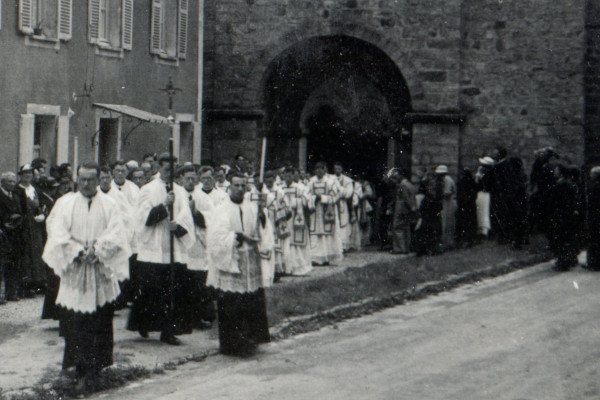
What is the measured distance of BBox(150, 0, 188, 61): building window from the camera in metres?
23.7

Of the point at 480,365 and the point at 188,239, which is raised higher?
the point at 188,239

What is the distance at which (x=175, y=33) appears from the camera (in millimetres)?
24656

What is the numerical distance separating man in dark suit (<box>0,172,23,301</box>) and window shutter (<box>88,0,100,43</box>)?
264 inches

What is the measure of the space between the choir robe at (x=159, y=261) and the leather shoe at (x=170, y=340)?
4 cm

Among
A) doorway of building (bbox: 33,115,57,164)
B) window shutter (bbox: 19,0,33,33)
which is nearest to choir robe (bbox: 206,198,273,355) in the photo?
window shutter (bbox: 19,0,33,33)

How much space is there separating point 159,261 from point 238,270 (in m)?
1.11

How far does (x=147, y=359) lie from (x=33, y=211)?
480 cm

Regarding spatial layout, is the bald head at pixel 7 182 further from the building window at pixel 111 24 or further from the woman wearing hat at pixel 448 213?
the woman wearing hat at pixel 448 213

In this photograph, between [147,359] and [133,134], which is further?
[133,134]

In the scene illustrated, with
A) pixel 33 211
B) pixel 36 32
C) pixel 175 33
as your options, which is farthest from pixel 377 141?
pixel 33 211

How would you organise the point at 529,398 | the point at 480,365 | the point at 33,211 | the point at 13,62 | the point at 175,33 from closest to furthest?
the point at 529,398 < the point at 480,365 < the point at 33,211 < the point at 13,62 < the point at 175,33

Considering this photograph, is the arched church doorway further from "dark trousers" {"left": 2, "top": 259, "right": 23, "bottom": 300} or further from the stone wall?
"dark trousers" {"left": 2, "top": 259, "right": 23, "bottom": 300}

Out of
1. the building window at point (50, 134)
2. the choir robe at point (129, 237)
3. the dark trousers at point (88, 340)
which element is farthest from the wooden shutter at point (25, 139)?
the dark trousers at point (88, 340)

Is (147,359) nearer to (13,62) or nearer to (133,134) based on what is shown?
(13,62)
